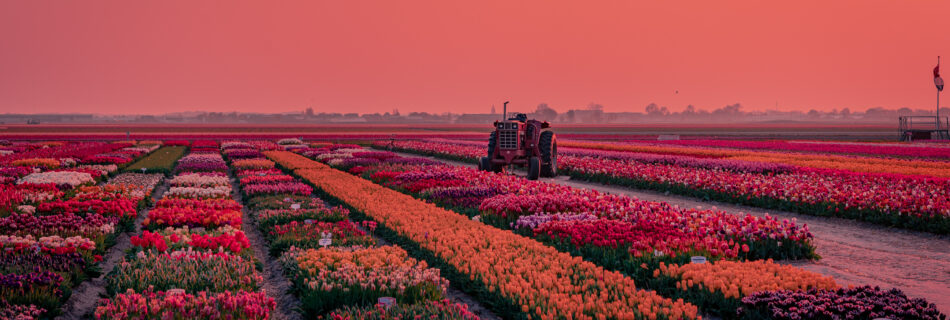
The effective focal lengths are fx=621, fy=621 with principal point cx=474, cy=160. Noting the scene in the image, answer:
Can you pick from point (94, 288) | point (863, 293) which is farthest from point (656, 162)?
point (94, 288)

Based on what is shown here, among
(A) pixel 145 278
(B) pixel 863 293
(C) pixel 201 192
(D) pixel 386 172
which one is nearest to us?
(B) pixel 863 293

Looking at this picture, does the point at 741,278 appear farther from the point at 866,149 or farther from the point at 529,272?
the point at 866,149

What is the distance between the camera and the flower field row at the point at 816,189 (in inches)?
484

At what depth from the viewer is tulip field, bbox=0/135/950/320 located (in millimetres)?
6320

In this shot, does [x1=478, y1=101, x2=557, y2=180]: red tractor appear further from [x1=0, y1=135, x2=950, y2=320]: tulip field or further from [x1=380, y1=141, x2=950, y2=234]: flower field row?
[x1=0, y1=135, x2=950, y2=320]: tulip field

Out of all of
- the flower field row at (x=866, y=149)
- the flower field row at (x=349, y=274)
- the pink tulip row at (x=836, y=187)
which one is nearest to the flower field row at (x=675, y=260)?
the flower field row at (x=349, y=274)

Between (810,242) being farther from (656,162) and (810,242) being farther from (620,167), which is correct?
(656,162)

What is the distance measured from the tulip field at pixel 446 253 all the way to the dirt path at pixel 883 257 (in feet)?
1.01

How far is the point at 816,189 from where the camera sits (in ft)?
48.3

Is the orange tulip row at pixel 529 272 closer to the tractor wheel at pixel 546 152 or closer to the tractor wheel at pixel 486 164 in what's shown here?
the tractor wheel at pixel 486 164

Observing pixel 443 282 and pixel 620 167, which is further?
pixel 620 167

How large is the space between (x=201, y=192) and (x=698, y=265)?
40.7 feet

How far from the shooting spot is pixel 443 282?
7.66 meters

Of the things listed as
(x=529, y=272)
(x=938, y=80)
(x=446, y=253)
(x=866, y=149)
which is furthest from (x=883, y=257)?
(x=938, y=80)
